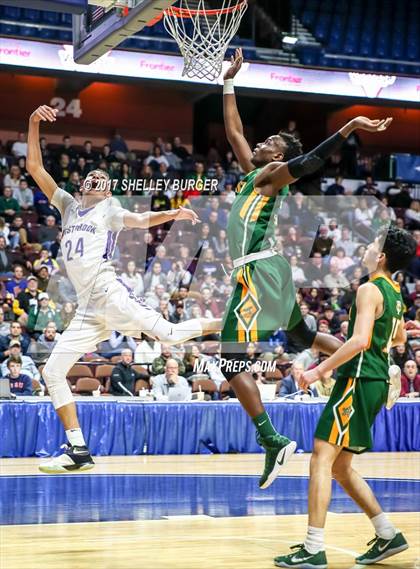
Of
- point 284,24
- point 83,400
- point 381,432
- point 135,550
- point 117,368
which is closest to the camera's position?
point 135,550

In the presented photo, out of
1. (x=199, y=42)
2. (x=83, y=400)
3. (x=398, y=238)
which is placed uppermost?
(x=199, y=42)

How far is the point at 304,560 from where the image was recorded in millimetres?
6684

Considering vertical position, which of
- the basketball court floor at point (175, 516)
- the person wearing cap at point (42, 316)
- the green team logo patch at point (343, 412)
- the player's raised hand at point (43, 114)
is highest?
the player's raised hand at point (43, 114)

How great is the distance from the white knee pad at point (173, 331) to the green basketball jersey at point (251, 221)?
0.81m

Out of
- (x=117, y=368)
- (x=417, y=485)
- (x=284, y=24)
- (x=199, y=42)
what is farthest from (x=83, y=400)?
(x=284, y=24)

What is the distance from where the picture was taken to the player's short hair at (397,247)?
678 centimetres

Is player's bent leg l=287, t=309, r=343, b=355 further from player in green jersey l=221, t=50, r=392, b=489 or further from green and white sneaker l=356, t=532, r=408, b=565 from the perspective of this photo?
green and white sneaker l=356, t=532, r=408, b=565

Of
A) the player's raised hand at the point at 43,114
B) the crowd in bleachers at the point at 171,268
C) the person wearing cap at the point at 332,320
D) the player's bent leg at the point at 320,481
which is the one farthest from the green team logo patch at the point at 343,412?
the person wearing cap at the point at 332,320

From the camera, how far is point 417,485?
462 inches

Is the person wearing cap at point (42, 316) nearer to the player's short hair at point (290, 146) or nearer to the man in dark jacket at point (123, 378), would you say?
the man in dark jacket at point (123, 378)

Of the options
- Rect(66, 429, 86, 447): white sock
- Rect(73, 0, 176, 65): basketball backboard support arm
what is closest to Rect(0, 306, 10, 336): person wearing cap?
Rect(73, 0, 176, 65): basketball backboard support arm

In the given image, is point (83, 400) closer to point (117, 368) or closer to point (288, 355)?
point (117, 368)

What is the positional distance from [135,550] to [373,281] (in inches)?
108

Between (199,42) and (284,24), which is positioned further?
(284,24)
